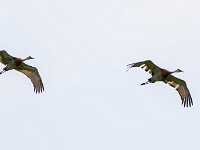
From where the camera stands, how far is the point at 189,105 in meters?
98.9

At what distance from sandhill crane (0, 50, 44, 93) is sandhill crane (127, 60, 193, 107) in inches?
303

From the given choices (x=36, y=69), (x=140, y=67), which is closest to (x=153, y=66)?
(x=140, y=67)

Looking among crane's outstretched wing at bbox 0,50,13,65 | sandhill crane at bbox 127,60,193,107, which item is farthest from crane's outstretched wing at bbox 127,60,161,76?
crane's outstretched wing at bbox 0,50,13,65

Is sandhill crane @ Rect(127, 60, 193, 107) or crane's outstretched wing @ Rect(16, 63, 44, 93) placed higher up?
crane's outstretched wing @ Rect(16, 63, 44, 93)

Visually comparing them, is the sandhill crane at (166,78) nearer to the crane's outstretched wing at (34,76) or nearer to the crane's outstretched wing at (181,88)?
the crane's outstretched wing at (181,88)

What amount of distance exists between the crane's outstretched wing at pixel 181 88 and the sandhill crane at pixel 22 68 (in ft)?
27.9

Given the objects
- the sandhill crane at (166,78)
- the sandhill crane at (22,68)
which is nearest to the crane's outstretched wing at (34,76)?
the sandhill crane at (22,68)

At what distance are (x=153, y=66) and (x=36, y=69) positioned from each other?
26.8 feet

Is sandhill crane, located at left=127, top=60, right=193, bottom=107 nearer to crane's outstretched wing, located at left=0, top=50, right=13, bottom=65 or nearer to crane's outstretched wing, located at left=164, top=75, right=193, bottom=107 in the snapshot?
crane's outstretched wing, located at left=164, top=75, right=193, bottom=107

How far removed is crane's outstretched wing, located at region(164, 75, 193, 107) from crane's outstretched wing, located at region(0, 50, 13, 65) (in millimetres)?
10226

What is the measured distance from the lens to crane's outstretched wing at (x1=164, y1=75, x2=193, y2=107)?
98.8 meters

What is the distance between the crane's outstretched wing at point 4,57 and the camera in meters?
97.2

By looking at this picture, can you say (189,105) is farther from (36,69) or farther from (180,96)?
(36,69)

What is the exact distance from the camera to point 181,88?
9938cm
